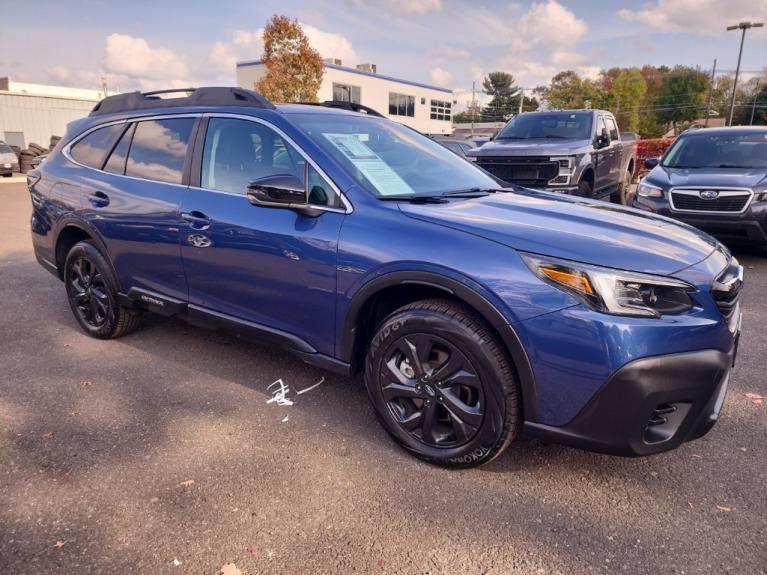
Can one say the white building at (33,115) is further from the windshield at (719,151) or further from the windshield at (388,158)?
the windshield at (388,158)

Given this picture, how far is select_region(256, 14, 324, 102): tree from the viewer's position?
27.0 m

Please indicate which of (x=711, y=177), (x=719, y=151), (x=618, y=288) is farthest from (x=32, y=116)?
(x=618, y=288)

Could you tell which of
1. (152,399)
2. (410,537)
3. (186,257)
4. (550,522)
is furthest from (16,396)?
(550,522)

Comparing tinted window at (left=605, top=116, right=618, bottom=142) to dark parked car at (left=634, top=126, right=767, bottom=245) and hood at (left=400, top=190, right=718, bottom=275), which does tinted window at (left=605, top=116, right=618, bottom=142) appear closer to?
dark parked car at (left=634, top=126, right=767, bottom=245)

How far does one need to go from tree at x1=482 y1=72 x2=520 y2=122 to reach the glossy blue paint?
93.2 metres

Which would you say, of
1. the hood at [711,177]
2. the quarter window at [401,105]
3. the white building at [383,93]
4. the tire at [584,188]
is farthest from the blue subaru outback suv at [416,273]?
the quarter window at [401,105]

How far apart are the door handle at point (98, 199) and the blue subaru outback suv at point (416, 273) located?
0.03 m

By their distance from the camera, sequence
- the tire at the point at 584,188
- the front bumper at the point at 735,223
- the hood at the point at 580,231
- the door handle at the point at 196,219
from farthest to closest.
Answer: the tire at the point at 584,188 → the front bumper at the point at 735,223 → the door handle at the point at 196,219 → the hood at the point at 580,231

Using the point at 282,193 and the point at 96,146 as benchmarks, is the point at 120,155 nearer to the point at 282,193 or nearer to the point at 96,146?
the point at 96,146

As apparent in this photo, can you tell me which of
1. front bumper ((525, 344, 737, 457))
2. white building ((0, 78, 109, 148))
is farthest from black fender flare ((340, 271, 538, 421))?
white building ((0, 78, 109, 148))

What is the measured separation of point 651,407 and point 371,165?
1886 millimetres

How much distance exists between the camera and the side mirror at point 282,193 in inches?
113

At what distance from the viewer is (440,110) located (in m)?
51.2

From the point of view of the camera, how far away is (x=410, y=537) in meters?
2.27
